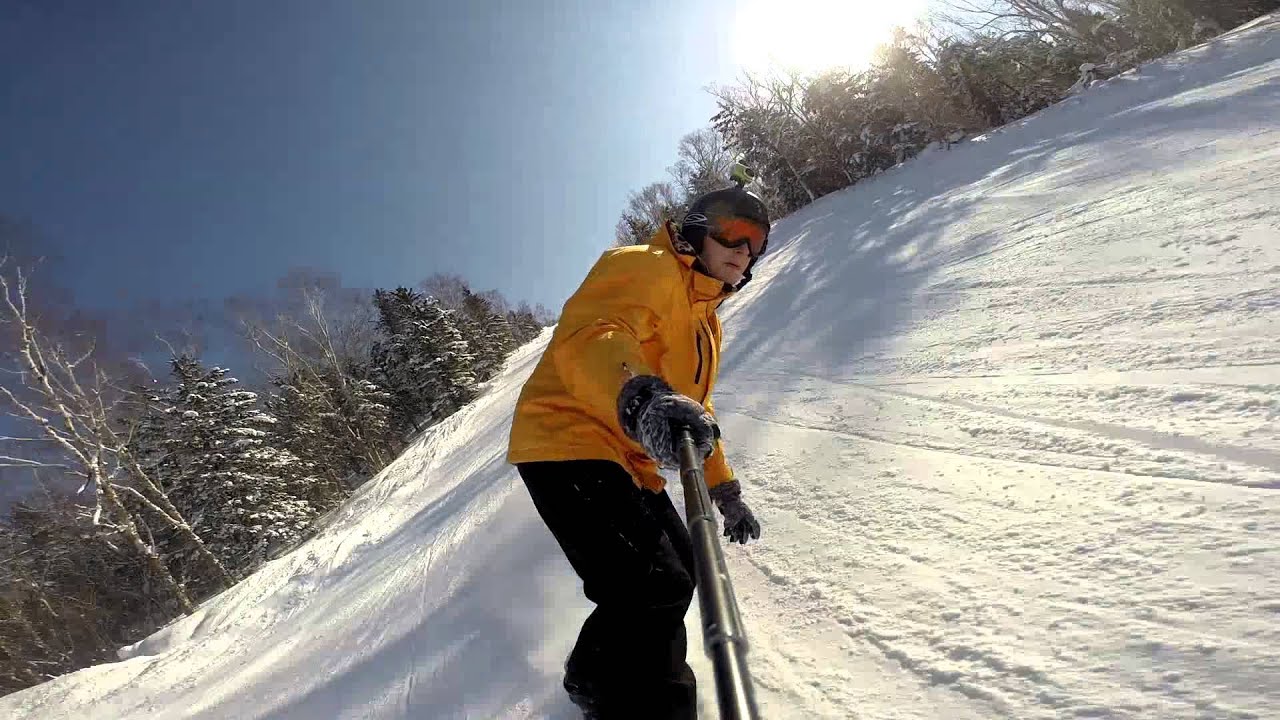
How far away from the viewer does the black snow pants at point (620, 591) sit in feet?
5.38

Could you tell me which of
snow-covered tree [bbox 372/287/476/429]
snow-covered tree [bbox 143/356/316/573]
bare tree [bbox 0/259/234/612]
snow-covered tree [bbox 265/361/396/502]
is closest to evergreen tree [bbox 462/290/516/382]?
snow-covered tree [bbox 372/287/476/429]

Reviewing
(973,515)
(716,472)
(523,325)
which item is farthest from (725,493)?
(523,325)

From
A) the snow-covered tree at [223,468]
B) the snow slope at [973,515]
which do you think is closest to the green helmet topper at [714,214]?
the snow slope at [973,515]

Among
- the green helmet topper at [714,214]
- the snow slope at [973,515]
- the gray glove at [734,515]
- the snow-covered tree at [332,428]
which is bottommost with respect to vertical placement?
the snow slope at [973,515]

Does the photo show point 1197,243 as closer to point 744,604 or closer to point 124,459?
point 744,604

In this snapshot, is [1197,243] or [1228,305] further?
[1197,243]

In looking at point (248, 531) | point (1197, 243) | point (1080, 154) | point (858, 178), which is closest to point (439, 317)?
point (248, 531)

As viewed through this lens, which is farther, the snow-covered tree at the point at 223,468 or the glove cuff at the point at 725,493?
the snow-covered tree at the point at 223,468

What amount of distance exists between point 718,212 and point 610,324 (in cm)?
63

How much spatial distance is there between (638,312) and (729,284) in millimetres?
454

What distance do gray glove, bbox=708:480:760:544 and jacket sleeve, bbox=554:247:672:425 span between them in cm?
70

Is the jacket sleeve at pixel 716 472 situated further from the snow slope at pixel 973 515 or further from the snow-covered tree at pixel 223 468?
the snow-covered tree at pixel 223 468

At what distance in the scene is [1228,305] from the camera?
9.93ft

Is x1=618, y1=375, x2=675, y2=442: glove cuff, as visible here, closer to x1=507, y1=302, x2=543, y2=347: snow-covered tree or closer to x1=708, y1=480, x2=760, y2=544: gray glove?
x1=708, y1=480, x2=760, y2=544: gray glove
